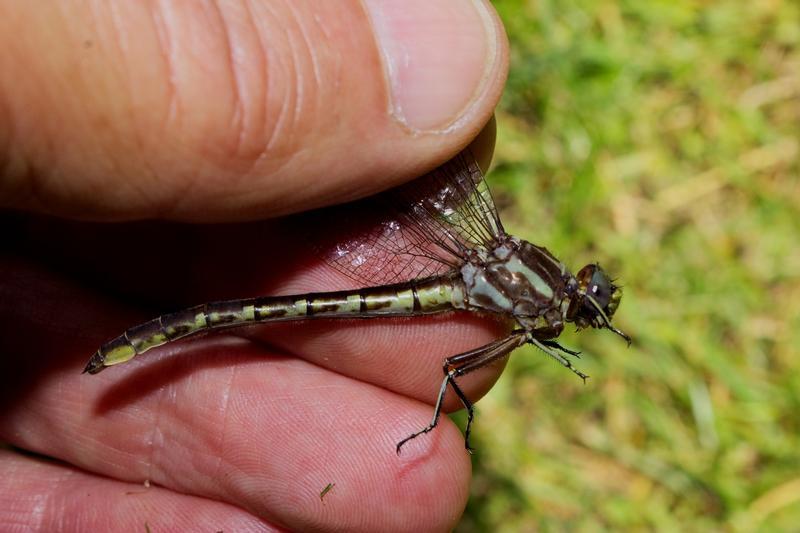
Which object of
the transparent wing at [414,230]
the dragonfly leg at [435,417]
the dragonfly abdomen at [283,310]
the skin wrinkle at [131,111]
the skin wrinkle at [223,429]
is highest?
the skin wrinkle at [131,111]

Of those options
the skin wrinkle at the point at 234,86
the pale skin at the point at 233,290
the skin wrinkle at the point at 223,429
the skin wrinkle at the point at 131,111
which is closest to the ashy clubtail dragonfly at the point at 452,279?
the pale skin at the point at 233,290

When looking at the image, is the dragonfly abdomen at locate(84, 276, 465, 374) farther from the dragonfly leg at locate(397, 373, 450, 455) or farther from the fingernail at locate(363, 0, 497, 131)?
the fingernail at locate(363, 0, 497, 131)

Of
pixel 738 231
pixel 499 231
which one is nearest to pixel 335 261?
pixel 499 231

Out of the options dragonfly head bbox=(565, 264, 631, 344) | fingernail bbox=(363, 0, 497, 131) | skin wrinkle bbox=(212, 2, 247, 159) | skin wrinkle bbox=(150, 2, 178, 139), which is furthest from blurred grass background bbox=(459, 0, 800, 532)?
skin wrinkle bbox=(150, 2, 178, 139)

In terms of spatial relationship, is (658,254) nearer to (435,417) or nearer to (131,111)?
(435,417)

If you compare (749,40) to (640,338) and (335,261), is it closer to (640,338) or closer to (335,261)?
(640,338)

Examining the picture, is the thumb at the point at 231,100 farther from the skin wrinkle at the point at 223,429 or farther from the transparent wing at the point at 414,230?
Answer: the skin wrinkle at the point at 223,429

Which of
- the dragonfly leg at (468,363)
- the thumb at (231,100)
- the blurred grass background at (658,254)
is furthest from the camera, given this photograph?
the blurred grass background at (658,254)

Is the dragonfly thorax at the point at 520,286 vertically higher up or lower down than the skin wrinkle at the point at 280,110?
lower down
